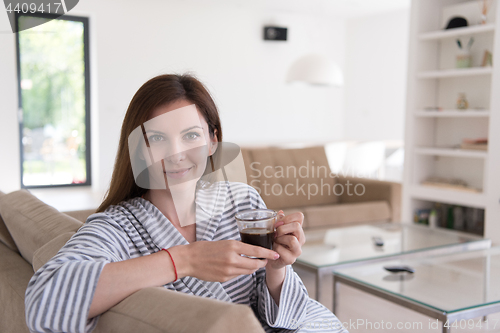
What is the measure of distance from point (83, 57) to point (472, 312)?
589 cm

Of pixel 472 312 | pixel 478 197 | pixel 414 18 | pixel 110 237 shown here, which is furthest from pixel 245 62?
pixel 110 237

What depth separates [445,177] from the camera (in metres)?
4.07

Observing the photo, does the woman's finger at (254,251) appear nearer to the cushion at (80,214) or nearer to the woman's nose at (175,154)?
the woman's nose at (175,154)

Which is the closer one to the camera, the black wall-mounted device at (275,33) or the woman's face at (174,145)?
the woman's face at (174,145)

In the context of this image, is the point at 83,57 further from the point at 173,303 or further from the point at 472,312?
the point at 173,303

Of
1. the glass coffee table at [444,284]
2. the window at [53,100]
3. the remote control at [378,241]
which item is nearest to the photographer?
the glass coffee table at [444,284]

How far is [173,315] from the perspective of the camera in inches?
24.3

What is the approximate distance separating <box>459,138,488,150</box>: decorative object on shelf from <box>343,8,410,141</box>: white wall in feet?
12.1

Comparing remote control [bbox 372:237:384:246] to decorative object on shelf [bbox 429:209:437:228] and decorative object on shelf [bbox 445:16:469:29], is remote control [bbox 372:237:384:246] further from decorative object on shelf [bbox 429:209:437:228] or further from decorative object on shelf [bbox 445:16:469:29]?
decorative object on shelf [bbox 445:16:469:29]

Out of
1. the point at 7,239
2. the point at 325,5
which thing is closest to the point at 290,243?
the point at 7,239

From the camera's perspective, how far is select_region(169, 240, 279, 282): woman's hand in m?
0.78

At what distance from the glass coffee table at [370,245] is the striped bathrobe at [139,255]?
1162mm

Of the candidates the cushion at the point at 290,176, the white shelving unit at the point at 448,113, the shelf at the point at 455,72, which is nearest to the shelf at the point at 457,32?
the white shelving unit at the point at 448,113

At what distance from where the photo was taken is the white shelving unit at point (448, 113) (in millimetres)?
3480
